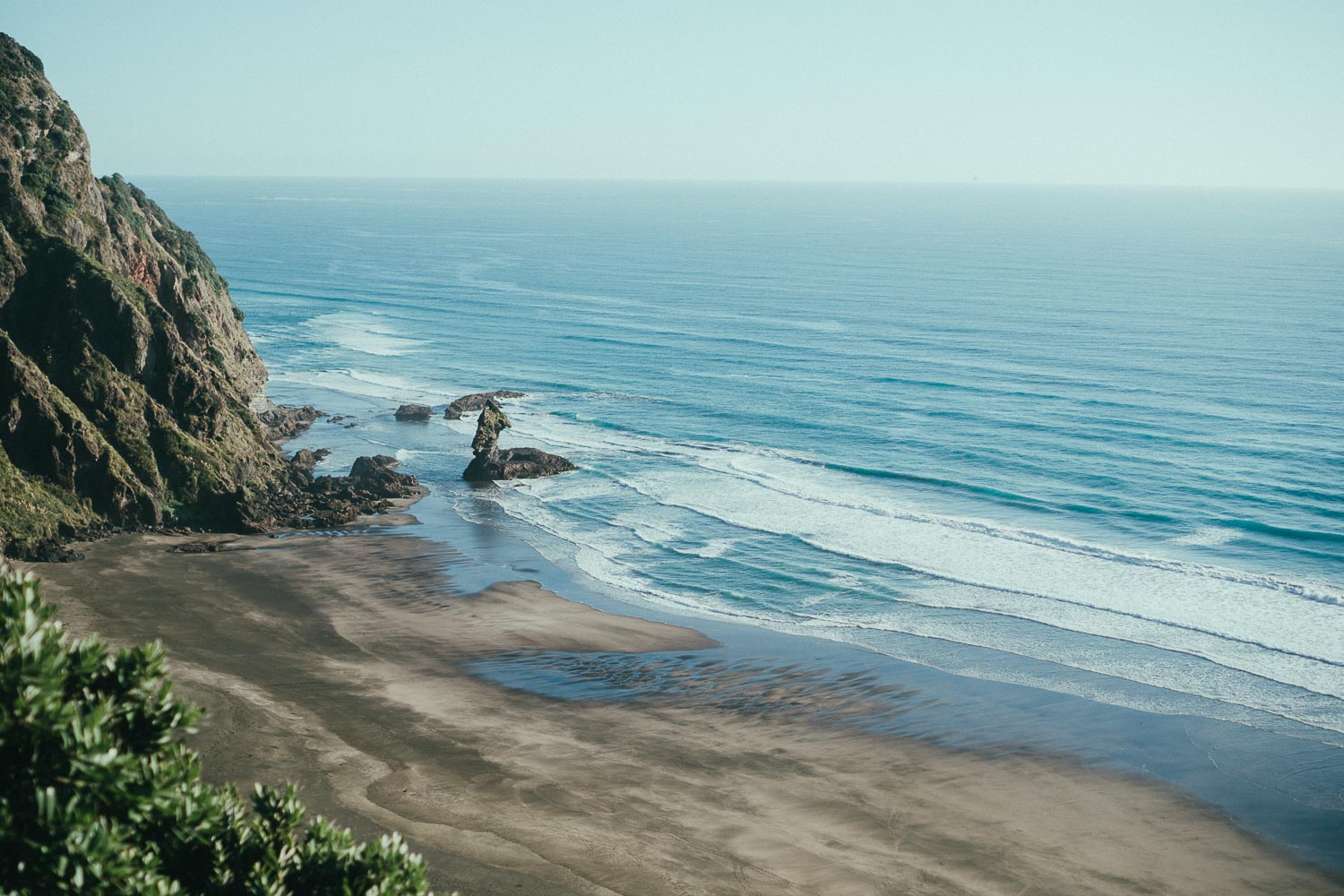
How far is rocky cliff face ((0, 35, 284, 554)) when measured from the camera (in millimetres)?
44938

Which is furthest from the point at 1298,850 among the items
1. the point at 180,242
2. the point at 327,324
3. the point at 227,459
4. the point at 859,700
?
the point at 327,324

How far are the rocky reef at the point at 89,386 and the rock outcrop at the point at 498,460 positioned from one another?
28.8 feet

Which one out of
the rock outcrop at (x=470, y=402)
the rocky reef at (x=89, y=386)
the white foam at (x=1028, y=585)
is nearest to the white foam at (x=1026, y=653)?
the white foam at (x=1028, y=585)

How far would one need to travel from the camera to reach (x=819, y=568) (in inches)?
1964

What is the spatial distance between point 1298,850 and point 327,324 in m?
107

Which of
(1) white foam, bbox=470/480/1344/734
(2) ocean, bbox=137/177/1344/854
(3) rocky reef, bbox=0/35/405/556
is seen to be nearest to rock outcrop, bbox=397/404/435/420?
(2) ocean, bbox=137/177/1344/854

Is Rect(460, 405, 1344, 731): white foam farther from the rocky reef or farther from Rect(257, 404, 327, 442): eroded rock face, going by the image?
Rect(257, 404, 327, 442): eroded rock face

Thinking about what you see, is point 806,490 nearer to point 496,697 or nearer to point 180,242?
point 496,697

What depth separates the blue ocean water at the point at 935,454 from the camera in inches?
1692

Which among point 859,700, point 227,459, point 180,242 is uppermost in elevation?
point 180,242

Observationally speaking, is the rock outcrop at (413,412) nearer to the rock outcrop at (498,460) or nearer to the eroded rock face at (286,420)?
the eroded rock face at (286,420)

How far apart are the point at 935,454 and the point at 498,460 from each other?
28024 millimetres

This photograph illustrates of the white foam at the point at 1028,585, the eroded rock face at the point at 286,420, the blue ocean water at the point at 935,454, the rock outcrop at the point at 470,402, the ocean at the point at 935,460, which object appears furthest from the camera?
the rock outcrop at the point at 470,402

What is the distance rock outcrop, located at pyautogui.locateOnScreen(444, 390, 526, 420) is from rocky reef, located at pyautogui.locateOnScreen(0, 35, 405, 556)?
22.0 m
